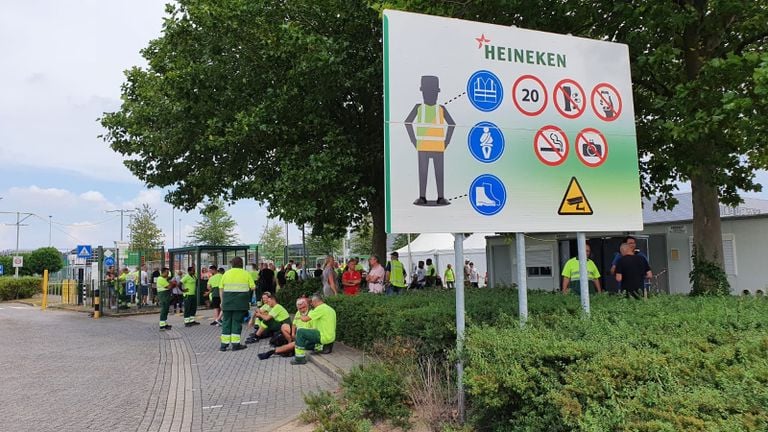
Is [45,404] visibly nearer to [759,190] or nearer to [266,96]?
[266,96]

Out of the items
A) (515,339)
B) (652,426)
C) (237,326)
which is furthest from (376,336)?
(652,426)

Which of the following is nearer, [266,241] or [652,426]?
[652,426]

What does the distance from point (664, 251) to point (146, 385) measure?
15.0m

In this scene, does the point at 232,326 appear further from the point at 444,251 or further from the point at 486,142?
the point at 444,251

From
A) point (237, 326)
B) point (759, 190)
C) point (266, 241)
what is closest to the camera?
point (237, 326)

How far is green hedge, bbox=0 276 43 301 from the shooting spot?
1324 inches

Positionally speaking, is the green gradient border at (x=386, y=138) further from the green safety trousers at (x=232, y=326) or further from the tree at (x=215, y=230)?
the tree at (x=215, y=230)

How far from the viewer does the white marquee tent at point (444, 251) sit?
29875 millimetres

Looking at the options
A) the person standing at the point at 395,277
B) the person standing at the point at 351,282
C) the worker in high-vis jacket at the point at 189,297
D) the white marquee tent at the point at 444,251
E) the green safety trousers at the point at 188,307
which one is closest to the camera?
the person standing at the point at 351,282

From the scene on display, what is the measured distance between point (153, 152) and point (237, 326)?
7.52 m

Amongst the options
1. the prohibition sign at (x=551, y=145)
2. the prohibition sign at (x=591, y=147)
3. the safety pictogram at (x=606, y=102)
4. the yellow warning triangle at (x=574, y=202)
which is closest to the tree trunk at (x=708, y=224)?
the safety pictogram at (x=606, y=102)

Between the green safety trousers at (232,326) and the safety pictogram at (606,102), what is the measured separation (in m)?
7.87

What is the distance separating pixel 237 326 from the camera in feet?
38.3

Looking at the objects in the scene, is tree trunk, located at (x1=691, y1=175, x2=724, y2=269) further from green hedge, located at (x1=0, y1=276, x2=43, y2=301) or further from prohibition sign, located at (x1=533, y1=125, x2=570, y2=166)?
green hedge, located at (x1=0, y1=276, x2=43, y2=301)
